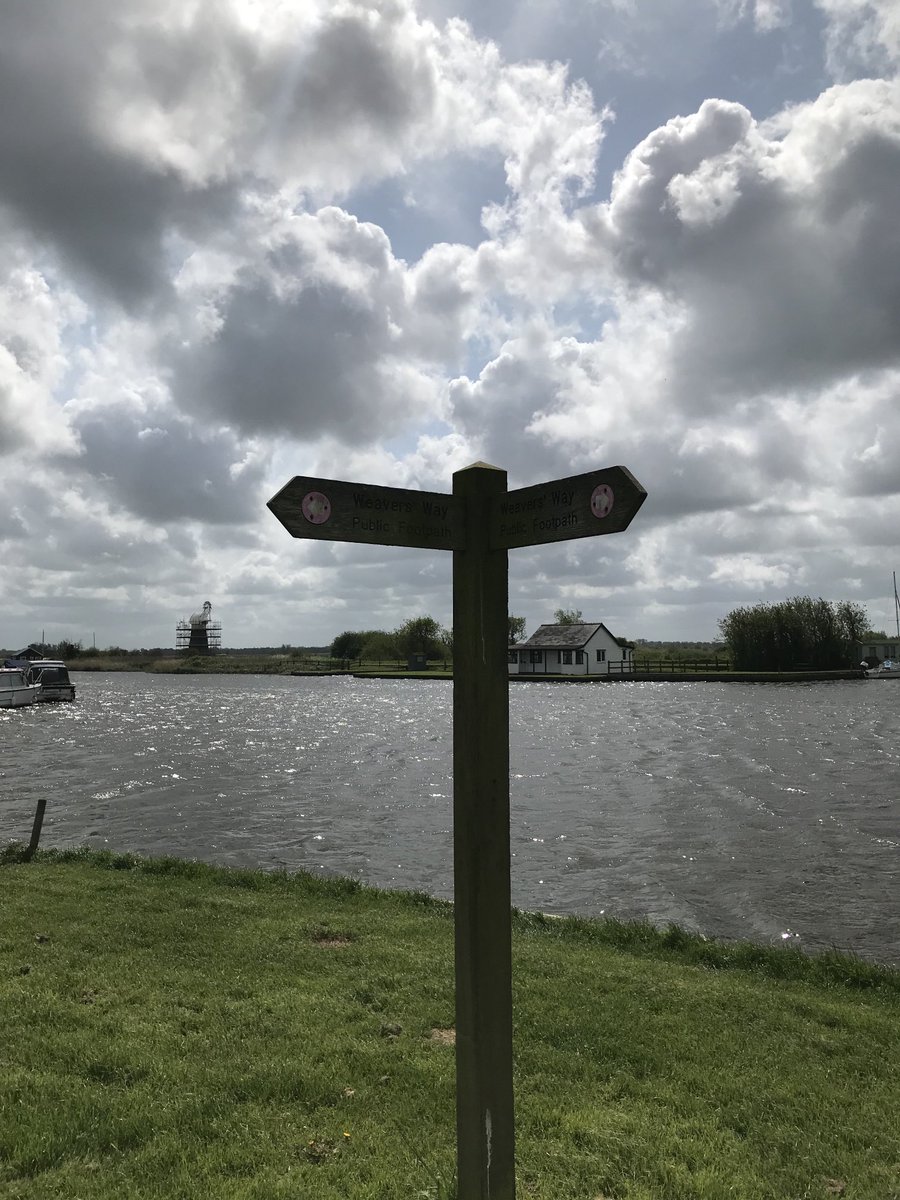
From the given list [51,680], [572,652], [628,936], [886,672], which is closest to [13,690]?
[51,680]

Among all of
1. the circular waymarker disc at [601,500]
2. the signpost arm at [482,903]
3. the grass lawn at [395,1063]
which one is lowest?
the grass lawn at [395,1063]

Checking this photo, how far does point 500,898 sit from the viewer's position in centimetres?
387

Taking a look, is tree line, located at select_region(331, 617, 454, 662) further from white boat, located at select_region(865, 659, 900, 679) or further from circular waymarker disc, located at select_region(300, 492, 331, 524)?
circular waymarker disc, located at select_region(300, 492, 331, 524)

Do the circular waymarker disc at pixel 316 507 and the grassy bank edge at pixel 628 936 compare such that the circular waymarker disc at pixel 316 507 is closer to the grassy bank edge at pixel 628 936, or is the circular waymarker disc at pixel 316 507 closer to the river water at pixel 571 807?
the grassy bank edge at pixel 628 936

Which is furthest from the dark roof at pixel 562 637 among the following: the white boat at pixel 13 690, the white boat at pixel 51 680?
the white boat at pixel 13 690

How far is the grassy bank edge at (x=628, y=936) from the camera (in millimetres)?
8875

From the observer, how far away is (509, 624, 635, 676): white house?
9925cm

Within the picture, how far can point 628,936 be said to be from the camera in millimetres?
9992

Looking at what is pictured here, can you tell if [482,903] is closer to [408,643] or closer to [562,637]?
[562,637]

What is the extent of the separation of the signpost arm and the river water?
8655mm

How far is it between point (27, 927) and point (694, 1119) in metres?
7.02

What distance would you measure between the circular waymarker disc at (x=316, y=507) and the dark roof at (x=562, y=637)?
9617 centimetres

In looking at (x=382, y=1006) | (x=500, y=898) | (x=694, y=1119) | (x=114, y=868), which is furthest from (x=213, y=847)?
(x=500, y=898)

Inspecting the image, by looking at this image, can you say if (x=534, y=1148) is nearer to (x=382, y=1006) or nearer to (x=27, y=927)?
(x=382, y=1006)
